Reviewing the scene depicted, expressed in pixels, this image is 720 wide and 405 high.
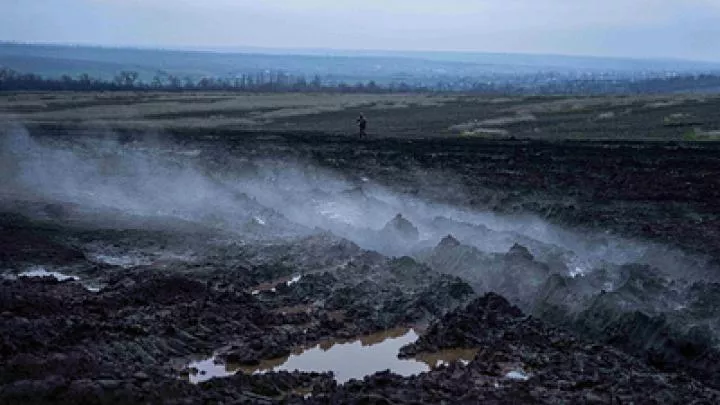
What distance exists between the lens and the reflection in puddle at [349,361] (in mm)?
11586

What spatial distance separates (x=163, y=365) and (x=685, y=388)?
6489 mm

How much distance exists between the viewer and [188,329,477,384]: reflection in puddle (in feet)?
38.0

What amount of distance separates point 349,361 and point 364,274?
3445 millimetres

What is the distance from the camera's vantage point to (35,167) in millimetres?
28547

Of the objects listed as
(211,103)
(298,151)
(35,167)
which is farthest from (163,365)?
(211,103)

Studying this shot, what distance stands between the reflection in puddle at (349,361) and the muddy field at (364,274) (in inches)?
1.4

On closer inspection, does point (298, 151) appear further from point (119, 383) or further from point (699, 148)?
point (119, 383)

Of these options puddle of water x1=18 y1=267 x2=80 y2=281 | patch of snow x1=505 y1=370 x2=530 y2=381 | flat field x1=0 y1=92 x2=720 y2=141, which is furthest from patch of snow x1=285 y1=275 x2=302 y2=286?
flat field x1=0 y1=92 x2=720 y2=141

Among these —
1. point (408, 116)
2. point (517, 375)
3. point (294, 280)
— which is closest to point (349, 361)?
point (517, 375)

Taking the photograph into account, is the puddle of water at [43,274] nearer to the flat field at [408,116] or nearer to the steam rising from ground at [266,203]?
the steam rising from ground at [266,203]

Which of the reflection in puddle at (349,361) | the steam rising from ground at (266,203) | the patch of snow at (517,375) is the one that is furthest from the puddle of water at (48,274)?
the patch of snow at (517,375)

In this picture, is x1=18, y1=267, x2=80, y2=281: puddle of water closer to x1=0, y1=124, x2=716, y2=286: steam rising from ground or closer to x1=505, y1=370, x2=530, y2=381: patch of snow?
x1=0, y1=124, x2=716, y2=286: steam rising from ground

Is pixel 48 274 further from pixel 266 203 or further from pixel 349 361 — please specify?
pixel 266 203

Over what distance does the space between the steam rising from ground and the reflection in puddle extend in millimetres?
4167
